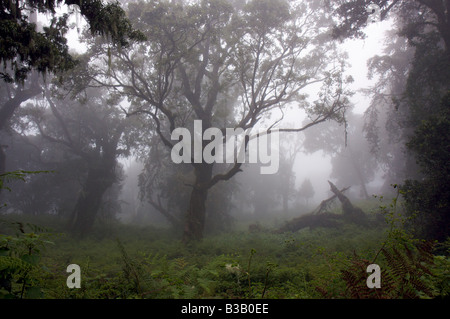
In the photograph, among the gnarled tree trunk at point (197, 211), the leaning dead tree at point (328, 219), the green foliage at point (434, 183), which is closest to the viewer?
the green foliage at point (434, 183)

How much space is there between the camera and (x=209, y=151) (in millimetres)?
14062

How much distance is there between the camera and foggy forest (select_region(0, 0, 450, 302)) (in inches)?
155

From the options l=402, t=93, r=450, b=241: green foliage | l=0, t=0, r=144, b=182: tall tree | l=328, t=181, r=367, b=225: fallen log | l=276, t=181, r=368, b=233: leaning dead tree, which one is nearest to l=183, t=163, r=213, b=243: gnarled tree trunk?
l=276, t=181, r=368, b=233: leaning dead tree

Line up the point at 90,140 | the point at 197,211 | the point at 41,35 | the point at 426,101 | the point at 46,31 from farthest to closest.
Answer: the point at 90,140 → the point at 197,211 → the point at 426,101 → the point at 46,31 → the point at 41,35

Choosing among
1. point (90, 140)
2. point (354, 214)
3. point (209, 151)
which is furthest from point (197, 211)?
point (90, 140)

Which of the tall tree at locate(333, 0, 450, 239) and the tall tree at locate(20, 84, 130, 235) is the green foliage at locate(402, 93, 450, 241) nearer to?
the tall tree at locate(333, 0, 450, 239)

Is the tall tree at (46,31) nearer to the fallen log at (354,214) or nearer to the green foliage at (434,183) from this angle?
the green foliage at (434,183)

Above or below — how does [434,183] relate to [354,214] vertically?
above

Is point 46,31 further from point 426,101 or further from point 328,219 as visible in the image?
point 328,219

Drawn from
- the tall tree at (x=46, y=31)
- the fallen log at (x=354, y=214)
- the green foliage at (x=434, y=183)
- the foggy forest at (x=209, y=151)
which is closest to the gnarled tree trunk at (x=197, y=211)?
the foggy forest at (x=209, y=151)

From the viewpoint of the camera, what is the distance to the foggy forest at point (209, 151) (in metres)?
3.94

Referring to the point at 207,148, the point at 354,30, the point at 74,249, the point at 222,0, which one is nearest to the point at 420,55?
the point at 354,30

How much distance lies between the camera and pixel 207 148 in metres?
14.1
